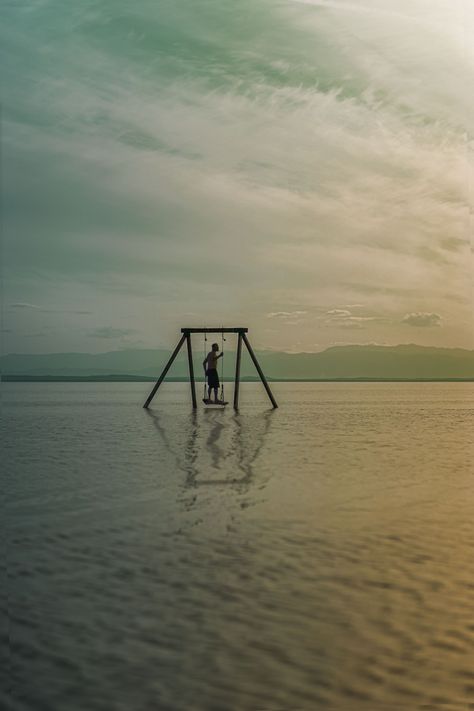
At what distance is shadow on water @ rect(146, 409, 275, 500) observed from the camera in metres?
14.2

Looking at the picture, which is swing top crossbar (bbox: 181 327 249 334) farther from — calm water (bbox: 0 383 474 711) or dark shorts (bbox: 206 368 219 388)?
calm water (bbox: 0 383 474 711)

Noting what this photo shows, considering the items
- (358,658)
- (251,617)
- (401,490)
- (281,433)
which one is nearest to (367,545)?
(251,617)

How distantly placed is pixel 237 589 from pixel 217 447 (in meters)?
13.2

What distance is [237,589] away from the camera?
6.95 m

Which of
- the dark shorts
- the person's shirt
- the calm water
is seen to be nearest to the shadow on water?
the calm water

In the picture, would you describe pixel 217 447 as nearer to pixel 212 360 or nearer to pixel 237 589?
pixel 237 589

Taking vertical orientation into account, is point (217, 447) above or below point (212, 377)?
below

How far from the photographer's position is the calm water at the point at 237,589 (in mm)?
4863

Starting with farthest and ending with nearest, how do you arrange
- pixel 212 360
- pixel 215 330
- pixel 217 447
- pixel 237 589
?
pixel 215 330
pixel 212 360
pixel 217 447
pixel 237 589

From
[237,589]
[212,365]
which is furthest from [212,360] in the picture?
[237,589]

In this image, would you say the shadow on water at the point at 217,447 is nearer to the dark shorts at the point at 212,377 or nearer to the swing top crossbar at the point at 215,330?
the dark shorts at the point at 212,377

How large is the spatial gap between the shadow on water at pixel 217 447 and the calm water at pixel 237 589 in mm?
155

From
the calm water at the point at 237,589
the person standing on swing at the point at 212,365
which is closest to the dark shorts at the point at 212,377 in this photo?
the person standing on swing at the point at 212,365

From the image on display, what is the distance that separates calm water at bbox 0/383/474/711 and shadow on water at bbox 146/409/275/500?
0.16 meters
